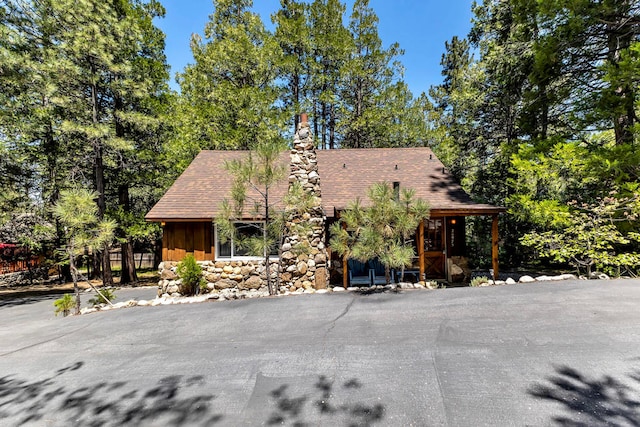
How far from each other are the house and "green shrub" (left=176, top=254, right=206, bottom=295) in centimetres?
44

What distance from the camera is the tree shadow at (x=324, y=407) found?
2.64m

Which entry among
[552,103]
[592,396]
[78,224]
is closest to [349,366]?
[592,396]

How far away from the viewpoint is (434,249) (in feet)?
35.2

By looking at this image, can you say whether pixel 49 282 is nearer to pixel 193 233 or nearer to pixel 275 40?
pixel 193 233

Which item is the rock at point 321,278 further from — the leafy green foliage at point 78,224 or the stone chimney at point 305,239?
the leafy green foliage at point 78,224

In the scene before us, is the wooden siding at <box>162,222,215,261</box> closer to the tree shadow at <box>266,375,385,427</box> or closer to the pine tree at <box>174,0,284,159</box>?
the pine tree at <box>174,0,284,159</box>

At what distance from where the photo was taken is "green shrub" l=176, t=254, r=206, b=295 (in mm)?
8906

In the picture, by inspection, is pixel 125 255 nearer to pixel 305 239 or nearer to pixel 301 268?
pixel 301 268

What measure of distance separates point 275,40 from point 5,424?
65.8 feet

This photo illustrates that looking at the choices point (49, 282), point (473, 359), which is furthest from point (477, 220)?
point (49, 282)

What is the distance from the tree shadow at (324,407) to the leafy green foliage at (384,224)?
3736 mm

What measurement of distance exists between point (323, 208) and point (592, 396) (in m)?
7.71

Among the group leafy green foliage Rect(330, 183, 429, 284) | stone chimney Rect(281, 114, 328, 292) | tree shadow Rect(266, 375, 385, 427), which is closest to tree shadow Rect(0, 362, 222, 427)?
tree shadow Rect(266, 375, 385, 427)

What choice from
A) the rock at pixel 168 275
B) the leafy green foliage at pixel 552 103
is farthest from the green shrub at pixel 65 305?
the leafy green foliage at pixel 552 103
